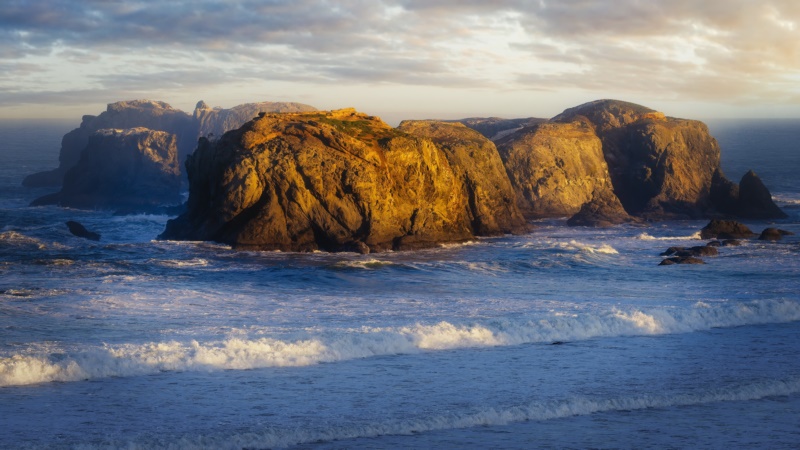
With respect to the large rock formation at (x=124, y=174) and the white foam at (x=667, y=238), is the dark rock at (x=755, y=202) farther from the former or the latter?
the large rock formation at (x=124, y=174)

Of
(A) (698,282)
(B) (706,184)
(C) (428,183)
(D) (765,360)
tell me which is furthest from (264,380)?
(B) (706,184)

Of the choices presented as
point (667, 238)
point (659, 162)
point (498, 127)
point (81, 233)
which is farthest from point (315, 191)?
point (498, 127)

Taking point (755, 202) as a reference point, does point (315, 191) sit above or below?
above

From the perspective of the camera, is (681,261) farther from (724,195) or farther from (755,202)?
(724,195)

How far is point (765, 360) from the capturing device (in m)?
21.3

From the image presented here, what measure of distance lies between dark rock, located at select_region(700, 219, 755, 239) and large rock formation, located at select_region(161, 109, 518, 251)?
14911 millimetres

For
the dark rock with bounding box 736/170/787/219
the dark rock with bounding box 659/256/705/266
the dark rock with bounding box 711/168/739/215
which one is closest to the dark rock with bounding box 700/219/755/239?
the dark rock with bounding box 659/256/705/266

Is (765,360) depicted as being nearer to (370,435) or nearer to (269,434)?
(370,435)

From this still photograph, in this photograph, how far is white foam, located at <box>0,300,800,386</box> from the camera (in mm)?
19156

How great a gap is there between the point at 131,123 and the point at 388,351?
100787 mm

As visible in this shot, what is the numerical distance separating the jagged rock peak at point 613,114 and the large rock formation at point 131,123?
56.5 meters

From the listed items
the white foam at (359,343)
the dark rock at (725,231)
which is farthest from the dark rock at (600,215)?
the white foam at (359,343)

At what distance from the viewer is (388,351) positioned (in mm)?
21734

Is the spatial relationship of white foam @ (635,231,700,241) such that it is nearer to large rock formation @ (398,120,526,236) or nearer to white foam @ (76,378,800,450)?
large rock formation @ (398,120,526,236)
